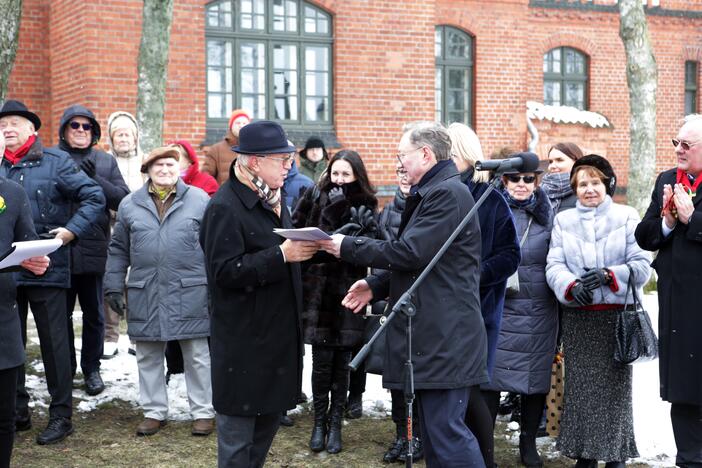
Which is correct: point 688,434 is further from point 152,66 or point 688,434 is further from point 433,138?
point 152,66

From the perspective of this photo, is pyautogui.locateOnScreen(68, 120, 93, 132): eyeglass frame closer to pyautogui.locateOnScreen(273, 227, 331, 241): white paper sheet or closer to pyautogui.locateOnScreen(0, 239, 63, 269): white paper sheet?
pyautogui.locateOnScreen(0, 239, 63, 269): white paper sheet

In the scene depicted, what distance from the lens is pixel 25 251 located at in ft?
14.1

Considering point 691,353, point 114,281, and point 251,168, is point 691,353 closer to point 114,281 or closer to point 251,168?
point 251,168

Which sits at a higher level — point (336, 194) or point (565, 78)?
point (565, 78)

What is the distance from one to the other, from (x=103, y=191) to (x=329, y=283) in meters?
2.06

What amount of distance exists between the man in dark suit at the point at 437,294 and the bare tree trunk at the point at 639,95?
9.43 meters

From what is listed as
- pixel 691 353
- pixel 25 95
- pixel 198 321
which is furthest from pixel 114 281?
pixel 25 95

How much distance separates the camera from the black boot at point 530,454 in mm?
5629

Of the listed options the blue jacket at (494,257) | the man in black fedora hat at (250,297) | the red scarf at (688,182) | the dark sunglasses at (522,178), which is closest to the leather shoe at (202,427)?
the man in black fedora hat at (250,297)

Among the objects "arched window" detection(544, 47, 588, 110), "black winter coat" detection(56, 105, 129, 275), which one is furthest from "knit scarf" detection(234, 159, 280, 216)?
"arched window" detection(544, 47, 588, 110)

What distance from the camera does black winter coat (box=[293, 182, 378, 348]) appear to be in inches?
236

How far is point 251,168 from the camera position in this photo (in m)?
4.15

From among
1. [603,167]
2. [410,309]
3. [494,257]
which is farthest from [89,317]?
[603,167]

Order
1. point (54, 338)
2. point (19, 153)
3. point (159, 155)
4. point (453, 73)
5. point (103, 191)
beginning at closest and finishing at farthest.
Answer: point (54, 338) < point (19, 153) < point (159, 155) < point (103, 191) < point (453, 73)
